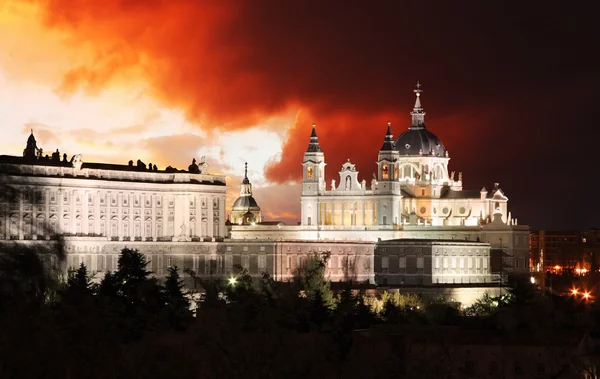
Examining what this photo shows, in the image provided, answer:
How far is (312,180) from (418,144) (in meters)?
10.6

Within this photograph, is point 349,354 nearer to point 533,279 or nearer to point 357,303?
point 357,303

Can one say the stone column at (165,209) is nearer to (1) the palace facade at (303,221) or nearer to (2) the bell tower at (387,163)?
(1) the palace facade at (303,221)

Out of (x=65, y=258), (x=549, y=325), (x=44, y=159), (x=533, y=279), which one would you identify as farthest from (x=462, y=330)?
(x=533, y=279)

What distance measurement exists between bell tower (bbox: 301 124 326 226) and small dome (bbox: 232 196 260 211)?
16868mm

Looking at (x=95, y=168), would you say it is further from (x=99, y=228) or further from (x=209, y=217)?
(x=209, y=217)

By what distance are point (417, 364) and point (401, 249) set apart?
74720 mm

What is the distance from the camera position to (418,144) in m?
176

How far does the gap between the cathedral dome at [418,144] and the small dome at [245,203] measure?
17568 millimetres

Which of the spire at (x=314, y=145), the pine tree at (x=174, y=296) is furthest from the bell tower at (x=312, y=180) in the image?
the pine tree at (x=174, y=296)

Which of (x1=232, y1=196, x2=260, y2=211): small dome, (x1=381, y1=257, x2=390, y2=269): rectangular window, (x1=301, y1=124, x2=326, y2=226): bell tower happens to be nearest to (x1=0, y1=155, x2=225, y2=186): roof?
(x1=381, y1=257, x2=390, y2=269): rectangular window

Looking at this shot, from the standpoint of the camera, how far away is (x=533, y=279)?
162 m

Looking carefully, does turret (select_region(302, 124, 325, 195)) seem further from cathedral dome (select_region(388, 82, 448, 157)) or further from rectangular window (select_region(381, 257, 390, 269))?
rectangular window (select_region(381, 257, 390, 269))

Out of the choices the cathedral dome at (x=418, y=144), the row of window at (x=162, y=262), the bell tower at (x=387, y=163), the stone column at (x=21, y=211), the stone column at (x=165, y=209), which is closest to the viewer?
the stone column at (x=21, y=211)

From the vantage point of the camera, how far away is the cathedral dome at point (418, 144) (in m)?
176
